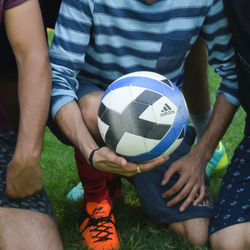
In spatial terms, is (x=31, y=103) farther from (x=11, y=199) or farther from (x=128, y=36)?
(x=128, y=36)

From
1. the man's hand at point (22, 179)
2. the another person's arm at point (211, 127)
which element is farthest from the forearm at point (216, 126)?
the man's hand at point (22, 179)

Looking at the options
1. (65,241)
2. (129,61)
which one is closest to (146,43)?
(129,61)

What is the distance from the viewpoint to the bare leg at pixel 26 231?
7.73ft

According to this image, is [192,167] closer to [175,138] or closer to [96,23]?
[175,138]

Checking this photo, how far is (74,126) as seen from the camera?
8.23 feet

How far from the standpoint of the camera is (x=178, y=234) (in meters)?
2.75

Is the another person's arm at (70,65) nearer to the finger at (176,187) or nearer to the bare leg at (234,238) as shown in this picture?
the finger at (176,187)

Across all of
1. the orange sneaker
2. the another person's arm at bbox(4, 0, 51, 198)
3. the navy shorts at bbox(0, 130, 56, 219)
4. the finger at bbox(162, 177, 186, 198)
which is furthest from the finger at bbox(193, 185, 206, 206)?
the another person's arm at bbox(4, 0, 51, 198)

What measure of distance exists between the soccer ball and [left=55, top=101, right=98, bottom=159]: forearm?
110 mm

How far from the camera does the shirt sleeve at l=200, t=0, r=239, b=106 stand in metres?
2.61

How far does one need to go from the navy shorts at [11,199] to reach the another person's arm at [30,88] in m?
0.17

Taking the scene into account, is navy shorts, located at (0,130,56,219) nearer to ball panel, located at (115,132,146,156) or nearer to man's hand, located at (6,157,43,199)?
man's hand, located at (6,157,43,199)

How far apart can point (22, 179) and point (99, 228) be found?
560 millimetres

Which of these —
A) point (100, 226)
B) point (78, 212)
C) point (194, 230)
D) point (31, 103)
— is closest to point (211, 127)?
point (194, 230)
